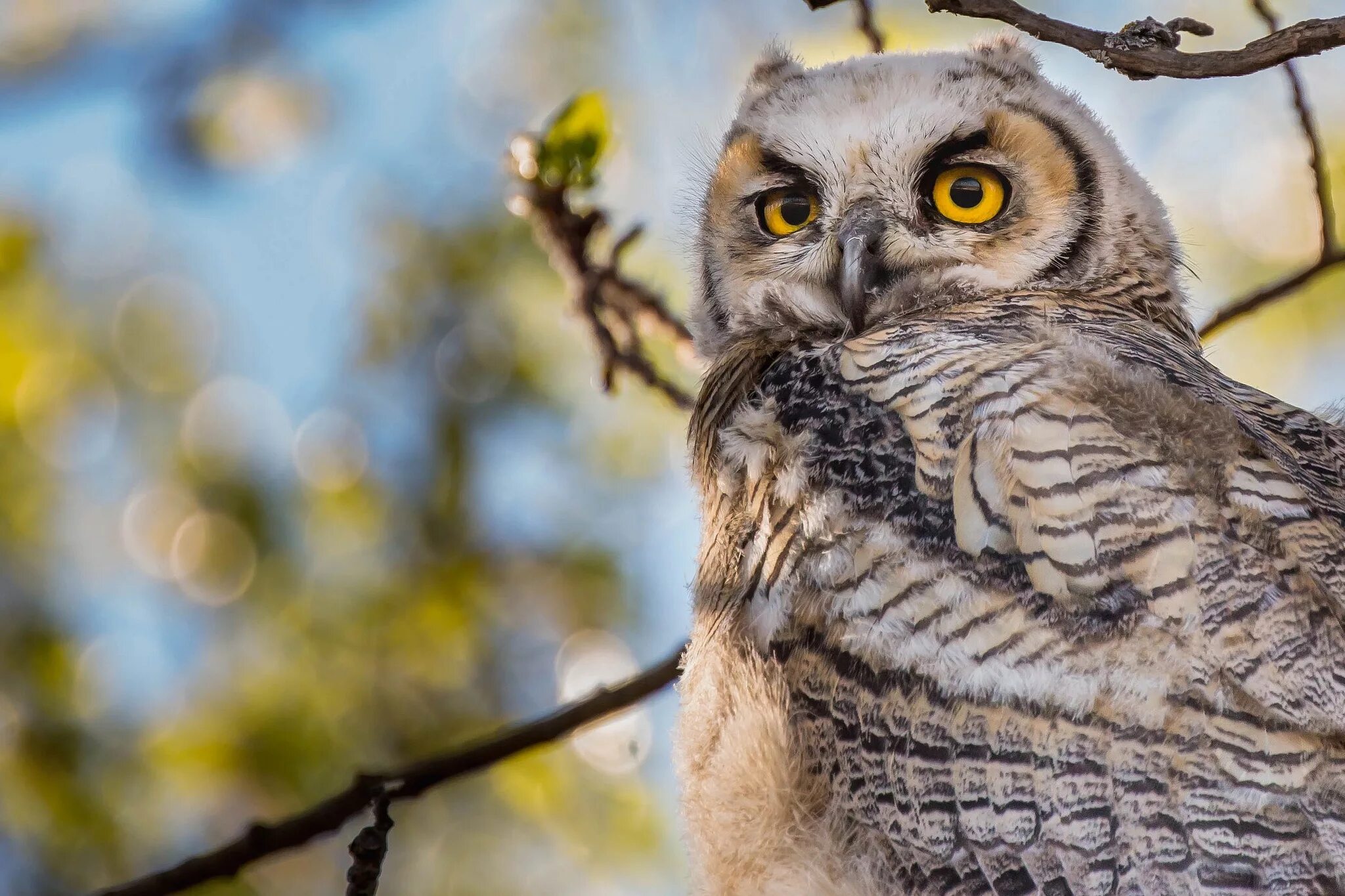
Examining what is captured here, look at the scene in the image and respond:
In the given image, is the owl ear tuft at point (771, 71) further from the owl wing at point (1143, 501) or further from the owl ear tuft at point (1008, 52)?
the owl wing at point (1143, 501)

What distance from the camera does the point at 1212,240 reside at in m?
4.39

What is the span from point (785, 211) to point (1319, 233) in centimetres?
110

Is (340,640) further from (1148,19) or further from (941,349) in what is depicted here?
(1148,19)

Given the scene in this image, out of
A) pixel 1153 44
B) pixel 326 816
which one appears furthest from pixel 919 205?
pixel 326 816

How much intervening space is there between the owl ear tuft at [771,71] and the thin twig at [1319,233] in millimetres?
983

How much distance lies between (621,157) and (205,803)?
7.80ft

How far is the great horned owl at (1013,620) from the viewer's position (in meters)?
1.73

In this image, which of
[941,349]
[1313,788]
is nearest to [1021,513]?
[941,349]

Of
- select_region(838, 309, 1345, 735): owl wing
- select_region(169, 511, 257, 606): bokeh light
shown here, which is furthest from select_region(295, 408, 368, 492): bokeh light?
select_region(838, 309, 1345, 735): owl wing

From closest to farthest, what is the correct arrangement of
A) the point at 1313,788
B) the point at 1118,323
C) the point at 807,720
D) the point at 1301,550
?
the point at 1313,788
the point at 1301,550
the point at 807,720
the point at 1118,323

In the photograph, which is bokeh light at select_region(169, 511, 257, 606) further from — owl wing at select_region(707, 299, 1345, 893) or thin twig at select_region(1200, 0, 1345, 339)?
thin twig at select_region(1200, 0, 1345, 339)

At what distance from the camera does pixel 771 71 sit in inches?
125

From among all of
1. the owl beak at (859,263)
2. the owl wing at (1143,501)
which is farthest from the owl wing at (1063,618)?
the owl beak at (859,263)

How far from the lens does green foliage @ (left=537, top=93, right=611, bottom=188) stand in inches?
118
